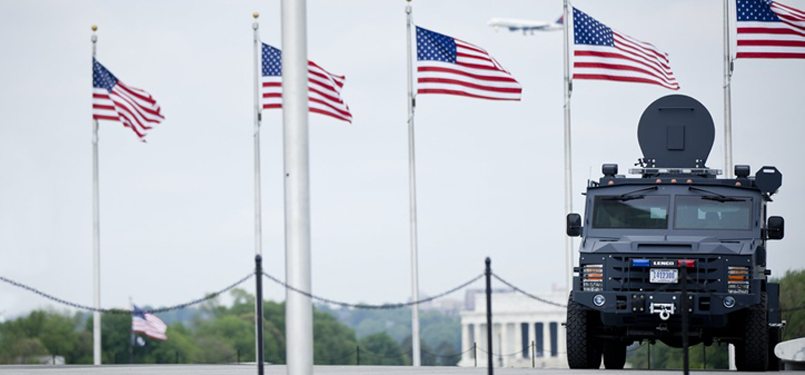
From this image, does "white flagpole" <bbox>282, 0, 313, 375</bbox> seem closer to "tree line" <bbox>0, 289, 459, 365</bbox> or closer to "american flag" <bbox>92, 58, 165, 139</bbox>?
"american flag" <bbox>92, 58, 165, 139</bbox>

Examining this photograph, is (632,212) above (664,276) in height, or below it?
above

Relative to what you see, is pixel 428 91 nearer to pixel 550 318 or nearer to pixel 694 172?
pixel 694 172

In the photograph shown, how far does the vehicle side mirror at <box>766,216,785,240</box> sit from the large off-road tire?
2812mm

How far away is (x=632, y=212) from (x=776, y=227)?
202 centimetres

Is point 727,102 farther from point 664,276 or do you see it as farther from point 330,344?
point 330,344

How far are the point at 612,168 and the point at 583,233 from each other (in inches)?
45.4

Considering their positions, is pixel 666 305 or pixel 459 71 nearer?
pixel 666 305

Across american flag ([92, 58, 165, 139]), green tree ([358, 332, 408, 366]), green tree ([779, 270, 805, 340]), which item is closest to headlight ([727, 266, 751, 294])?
american flag ([92, 58, 165, 139])

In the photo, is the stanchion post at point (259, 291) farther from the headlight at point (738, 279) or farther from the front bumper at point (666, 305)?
the headlight at point (738, 279)

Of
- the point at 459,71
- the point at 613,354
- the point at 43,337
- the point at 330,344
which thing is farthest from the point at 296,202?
the point at 330,344

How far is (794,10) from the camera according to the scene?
102ft

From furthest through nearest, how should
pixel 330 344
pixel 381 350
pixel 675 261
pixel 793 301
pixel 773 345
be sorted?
pixel 381 350
pixel 330 344
pixel 793 301
pixel 773 345
pixel 675 261

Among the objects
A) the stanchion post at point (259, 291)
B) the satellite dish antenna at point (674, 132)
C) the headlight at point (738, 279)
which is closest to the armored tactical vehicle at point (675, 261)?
the headlight at point (738, 279)

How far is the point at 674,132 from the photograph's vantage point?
2380 cm
